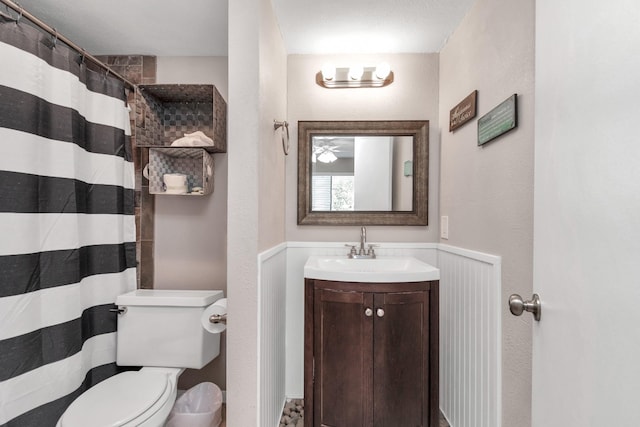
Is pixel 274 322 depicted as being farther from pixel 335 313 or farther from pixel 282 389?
pixel 282 389

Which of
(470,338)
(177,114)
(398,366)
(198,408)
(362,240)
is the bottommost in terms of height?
(198,408)

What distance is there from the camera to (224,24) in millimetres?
1693

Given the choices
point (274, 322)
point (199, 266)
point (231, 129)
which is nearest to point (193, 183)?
point (199, 266)

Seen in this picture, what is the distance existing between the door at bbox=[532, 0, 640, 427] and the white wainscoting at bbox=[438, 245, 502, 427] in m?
0.53

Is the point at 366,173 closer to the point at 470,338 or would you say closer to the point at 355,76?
the point at 355,76

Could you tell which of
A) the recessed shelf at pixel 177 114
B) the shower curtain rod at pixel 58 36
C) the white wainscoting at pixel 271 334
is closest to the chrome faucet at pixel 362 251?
the white wainscoting at pixel 271 334

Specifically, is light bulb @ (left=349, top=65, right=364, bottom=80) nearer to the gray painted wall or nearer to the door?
the gray painted wall

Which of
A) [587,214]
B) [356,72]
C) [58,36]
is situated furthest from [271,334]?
[58,36]

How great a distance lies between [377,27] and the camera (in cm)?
169

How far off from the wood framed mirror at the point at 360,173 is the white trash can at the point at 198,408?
1211 mm

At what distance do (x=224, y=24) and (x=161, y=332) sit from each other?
1.79m

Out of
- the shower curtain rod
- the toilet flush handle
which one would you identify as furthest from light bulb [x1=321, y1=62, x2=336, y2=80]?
the toilet flush handle

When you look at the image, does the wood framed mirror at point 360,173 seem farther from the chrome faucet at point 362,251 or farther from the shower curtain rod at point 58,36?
the shower curtain rod at point 58,36

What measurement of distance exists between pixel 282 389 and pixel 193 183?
144 centimetres
